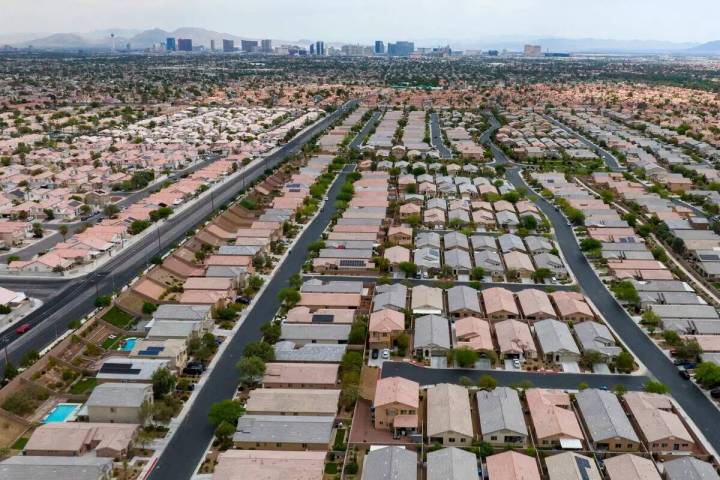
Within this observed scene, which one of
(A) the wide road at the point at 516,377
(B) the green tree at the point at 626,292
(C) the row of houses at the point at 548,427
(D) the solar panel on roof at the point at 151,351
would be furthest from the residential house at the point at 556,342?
(D) the solar panel on roof at the point at 151,351

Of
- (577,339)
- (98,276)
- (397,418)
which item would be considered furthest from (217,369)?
(577,339)

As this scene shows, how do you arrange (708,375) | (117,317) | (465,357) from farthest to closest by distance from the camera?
1. (117,317)
2. (465,357)
3. (708,375)

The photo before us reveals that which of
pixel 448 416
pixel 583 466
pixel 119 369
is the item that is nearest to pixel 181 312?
pixel 119 369

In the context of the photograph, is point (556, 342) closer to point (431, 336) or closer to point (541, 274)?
point (431, 336)

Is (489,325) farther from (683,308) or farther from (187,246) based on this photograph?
(187,246)

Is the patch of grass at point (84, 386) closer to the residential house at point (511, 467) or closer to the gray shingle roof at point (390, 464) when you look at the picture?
the gray shingle roof at point (390, 464)

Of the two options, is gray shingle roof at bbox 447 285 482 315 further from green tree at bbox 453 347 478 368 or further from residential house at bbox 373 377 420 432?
residential house at bbox 373 377 420 432
